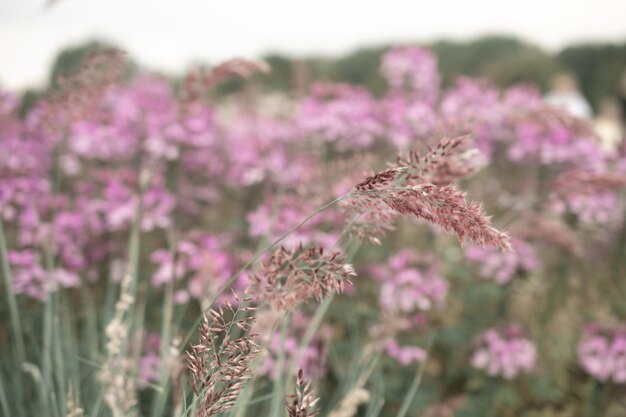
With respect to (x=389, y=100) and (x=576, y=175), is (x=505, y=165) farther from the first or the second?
(x=576, y=175)

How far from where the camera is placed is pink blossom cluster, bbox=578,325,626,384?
2713 millimetres

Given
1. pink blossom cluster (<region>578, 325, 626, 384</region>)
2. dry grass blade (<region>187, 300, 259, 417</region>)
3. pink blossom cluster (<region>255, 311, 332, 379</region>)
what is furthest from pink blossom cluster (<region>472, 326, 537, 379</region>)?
dry grass blade (<region>187, 300, 259, 417</region>)

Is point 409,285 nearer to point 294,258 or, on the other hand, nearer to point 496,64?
point 294,258

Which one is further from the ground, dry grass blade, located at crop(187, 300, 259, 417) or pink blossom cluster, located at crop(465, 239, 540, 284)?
dry grass blade, located at crop(187, 300, 259, 417)

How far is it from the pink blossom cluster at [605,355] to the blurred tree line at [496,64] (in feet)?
39.3

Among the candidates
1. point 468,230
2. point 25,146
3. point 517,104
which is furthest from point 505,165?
point 468,230

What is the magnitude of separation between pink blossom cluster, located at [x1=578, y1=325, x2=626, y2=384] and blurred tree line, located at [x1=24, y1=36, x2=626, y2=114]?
12.0 metres

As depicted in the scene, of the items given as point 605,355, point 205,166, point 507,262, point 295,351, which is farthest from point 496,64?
point 295,351

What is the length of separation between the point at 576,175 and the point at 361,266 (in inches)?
80.8

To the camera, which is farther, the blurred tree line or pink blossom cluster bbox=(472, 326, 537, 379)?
the blurred tree line

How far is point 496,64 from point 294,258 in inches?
727

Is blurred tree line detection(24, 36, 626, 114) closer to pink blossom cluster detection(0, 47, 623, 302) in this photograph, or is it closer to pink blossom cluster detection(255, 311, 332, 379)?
pink blossom cluster detection(0, 47, 623, 302)

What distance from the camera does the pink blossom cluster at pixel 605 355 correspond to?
2713 mm

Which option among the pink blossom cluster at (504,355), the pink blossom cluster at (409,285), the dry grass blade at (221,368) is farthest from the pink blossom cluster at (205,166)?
the dry grass blade at (221,368)
